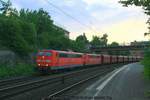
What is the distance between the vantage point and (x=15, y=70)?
1656 inches

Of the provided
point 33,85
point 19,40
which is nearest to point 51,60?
point 19,40

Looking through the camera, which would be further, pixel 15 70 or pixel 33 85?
pixel 15 70

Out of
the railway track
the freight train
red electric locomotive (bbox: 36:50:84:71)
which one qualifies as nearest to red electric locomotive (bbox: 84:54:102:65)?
the freight train

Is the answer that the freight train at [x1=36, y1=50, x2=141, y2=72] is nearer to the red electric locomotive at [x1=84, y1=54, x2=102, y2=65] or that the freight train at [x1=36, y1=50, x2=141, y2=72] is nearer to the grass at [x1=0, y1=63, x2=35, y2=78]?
the red electric locomotive at [x1=84, y1=54, x2=102, y2=65]

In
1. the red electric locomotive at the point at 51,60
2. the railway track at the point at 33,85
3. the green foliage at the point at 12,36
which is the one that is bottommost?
the railway track at the point at 33,85

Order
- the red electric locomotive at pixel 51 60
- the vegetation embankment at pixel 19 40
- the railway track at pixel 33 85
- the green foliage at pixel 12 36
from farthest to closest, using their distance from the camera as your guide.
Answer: the green foliage at pixel 12 36
the vegetation embankment at pixel 19 40
the red electric locomotive at pixel 51 60
the railway track at pixel 33 85

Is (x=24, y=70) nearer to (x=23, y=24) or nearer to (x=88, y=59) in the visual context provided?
(x=23, y=24)

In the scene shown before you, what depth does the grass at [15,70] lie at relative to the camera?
38.9m

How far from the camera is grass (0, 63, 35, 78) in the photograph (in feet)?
128

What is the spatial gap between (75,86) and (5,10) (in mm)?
46536

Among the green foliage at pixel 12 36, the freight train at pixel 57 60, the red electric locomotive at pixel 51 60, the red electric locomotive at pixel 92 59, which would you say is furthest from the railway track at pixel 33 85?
the red electric locomotive at pixel 92 59

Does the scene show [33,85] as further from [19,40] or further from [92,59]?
[92,59]

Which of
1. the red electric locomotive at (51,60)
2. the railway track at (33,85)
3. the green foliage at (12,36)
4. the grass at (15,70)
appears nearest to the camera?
the railway track at (33,85)

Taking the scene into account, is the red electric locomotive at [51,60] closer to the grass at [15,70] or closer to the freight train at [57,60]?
the freight train at [57,60]
